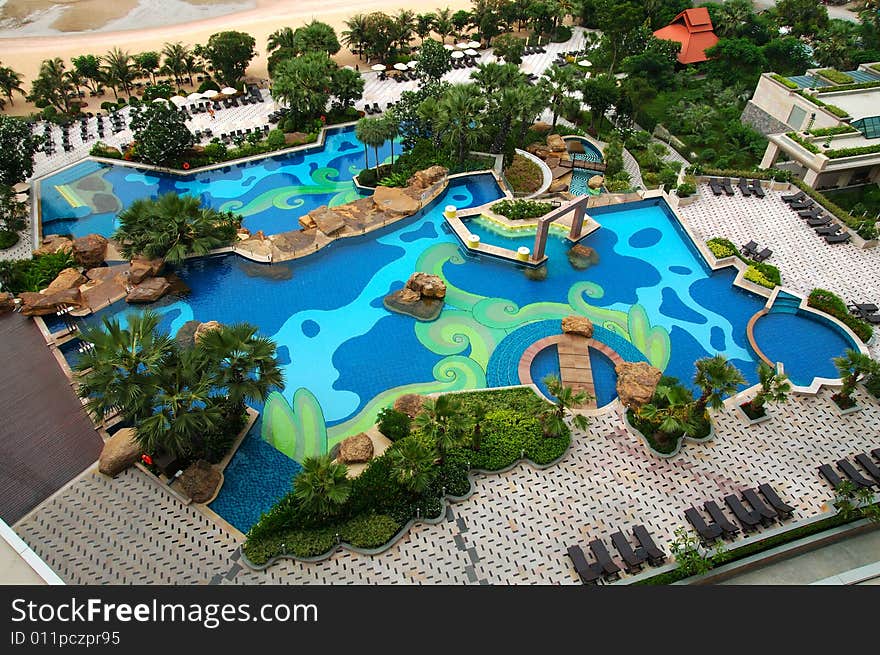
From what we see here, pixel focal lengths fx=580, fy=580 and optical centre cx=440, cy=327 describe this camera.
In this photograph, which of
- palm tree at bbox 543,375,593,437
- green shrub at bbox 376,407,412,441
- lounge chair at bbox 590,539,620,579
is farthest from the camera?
green shrub at bbox 376,407,412,441

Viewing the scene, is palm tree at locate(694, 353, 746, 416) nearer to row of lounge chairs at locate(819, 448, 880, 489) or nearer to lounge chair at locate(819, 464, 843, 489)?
Answer: lounge chair at locate(819, 464, 843, 489)

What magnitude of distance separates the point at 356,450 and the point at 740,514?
1672 cm

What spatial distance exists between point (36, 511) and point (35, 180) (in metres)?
32.1

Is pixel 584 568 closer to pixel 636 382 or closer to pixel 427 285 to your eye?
pixel 636 382

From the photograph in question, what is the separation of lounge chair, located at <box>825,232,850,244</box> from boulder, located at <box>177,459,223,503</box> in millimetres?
41590

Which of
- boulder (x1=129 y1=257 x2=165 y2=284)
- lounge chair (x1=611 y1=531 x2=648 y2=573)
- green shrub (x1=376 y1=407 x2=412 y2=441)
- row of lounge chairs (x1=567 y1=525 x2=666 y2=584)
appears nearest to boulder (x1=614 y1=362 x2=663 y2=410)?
row of lounge chairs (x1=567 y1=525 x2=666 y2=584)

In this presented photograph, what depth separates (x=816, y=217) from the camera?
41.9 meters

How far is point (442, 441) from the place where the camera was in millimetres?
23875

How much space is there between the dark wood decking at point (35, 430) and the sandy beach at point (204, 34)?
4042 cm

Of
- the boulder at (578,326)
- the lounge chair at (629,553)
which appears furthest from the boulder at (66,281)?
the lounge chair at (629,553)

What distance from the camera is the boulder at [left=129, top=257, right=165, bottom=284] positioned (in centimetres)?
3553

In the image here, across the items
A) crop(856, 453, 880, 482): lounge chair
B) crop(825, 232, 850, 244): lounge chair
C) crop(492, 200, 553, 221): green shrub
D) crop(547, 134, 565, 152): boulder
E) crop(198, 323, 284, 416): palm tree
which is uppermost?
crop(198, 323, 284, 416): palm tree
